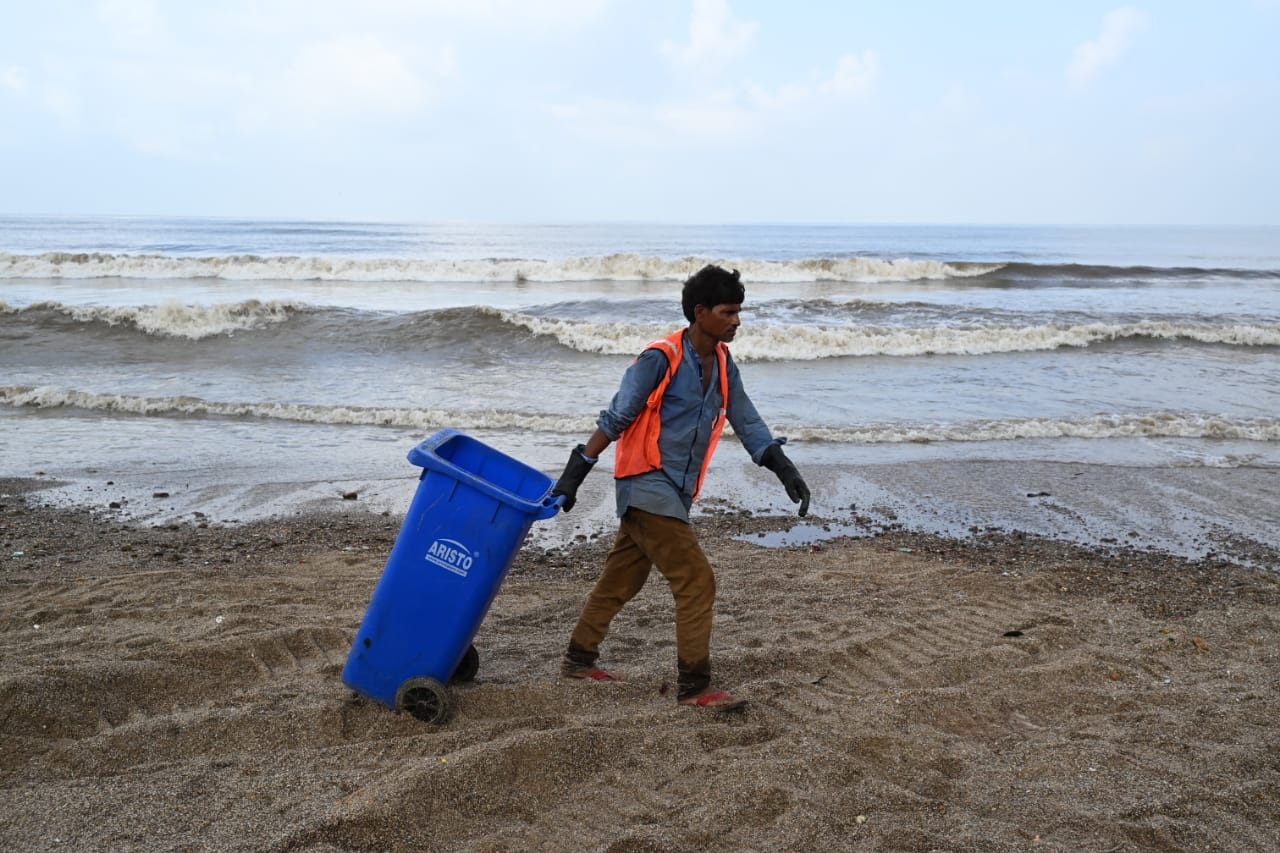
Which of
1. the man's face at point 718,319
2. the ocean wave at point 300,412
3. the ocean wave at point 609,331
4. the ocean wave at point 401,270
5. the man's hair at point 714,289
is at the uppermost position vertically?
the man's hair at point 714,289

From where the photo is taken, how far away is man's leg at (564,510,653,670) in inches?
161

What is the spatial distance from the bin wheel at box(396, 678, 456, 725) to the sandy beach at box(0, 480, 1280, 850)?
0.14 ft

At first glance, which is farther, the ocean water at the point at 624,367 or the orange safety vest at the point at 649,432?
the ocean water at the point at 624,367

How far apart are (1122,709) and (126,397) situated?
11.1 metres

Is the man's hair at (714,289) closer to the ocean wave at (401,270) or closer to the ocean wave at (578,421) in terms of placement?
the ocean wave at (578,421)

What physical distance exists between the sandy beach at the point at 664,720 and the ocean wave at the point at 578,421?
4255 mm

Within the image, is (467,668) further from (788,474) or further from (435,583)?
(788,474)

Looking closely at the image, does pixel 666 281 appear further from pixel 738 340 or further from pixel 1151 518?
pixel 1151 518

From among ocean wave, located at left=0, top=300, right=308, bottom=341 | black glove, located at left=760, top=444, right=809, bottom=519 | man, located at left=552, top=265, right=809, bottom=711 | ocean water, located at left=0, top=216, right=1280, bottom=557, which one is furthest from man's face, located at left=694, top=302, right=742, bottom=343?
ocean wave, located at left=0, top=300, right=308, bottom=341

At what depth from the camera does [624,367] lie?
49.9 feet

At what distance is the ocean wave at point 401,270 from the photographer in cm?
3059

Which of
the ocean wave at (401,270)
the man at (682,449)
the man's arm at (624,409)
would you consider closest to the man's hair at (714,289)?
the man at (682,449)

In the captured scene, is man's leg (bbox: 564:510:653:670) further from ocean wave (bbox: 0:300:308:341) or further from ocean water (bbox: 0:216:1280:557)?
ocean wave (bbox: 0:300:308:341)

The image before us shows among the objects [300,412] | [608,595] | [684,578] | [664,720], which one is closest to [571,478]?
[684,578]
